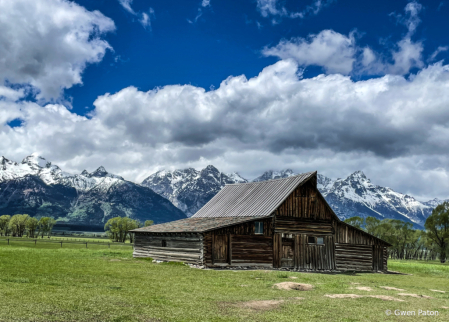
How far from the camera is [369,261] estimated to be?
4728 cm

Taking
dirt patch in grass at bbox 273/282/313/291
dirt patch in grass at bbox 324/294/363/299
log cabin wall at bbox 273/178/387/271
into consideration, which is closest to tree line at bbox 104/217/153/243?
log cabin wall at bbox 273/178/387/271

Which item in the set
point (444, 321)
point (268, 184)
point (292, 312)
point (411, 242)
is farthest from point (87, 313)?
point (411, 242)

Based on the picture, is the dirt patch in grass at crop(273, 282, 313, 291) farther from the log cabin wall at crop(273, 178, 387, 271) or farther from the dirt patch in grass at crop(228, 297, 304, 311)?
the log cabin wall at crop(273, 178, 387, 271)

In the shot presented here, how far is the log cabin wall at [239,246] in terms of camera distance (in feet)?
127

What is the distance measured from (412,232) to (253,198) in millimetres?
87615

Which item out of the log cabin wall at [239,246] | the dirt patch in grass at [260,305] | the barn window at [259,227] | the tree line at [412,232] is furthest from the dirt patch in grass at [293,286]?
the tree line at [412,232]

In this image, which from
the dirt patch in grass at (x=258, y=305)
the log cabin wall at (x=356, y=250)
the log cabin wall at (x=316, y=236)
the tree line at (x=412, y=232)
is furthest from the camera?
the tree line at (x=412, y=232)

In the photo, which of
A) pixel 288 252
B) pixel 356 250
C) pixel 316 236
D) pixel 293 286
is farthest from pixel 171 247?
pixel 293 286

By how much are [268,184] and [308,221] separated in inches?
305

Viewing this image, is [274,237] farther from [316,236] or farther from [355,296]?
[355,296]

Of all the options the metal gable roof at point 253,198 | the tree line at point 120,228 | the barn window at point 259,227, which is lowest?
the tree line at point 120,228

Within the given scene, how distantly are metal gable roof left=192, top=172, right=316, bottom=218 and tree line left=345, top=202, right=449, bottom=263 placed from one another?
2283 inches

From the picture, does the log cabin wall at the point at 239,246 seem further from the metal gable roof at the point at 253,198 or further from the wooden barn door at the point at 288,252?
the metal gable roof at the point at 253,198

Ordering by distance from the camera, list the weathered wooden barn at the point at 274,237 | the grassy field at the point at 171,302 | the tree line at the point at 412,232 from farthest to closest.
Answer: the tree line at the point at 412,232, the weathered wooden barn at the point at 274,237, the grassy field at the point at 171,302
